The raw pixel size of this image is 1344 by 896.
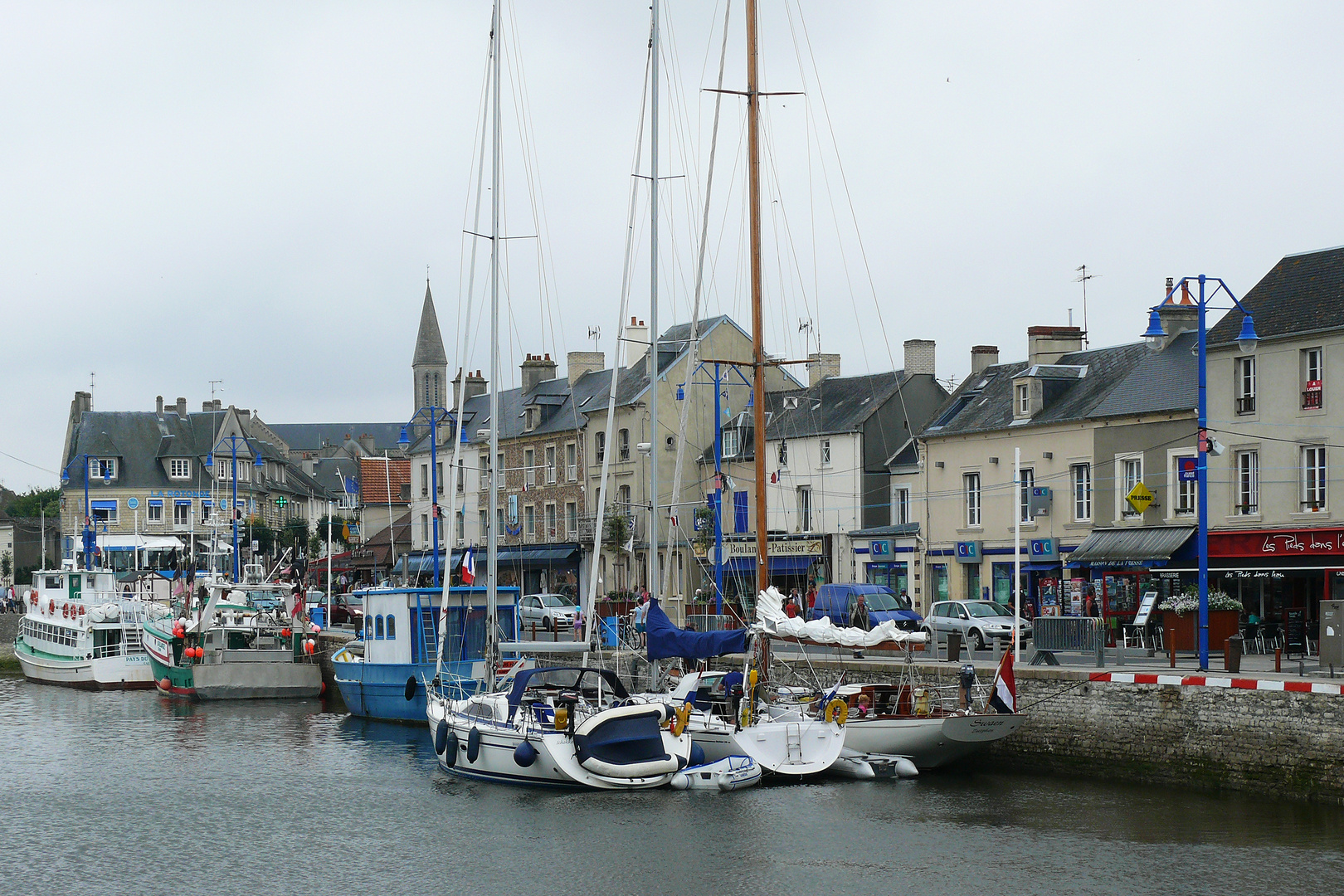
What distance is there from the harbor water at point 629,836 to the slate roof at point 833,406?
28.5 m

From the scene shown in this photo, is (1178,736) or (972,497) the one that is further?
(972,497)

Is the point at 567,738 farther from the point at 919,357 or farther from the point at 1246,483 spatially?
the point at 919,357

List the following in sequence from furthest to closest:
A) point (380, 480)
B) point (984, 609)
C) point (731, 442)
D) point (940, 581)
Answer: point (380, 480) → point (731, 442) → point (940, 581) → point (984, 609)

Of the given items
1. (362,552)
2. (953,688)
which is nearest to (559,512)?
(362,552)

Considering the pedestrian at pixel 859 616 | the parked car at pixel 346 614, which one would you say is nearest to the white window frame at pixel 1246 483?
the pedestrian at pixel 859 616

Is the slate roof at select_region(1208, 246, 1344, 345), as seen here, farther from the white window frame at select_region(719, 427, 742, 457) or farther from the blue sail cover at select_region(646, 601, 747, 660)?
the white window frame at select_region(719, 427, 742, 457)

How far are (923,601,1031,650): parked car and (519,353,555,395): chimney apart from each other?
3634 centimetres

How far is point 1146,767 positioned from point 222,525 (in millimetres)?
66905

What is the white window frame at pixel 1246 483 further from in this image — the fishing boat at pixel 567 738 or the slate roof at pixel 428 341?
the slate roof at pixel 428 341

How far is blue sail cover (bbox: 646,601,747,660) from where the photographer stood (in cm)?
2583

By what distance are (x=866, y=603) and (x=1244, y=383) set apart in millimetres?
11320

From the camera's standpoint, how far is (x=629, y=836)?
825 inches

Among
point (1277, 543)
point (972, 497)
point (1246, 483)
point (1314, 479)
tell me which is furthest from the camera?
point (972, 497)

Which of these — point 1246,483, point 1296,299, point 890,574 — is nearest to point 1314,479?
point 1246,483
